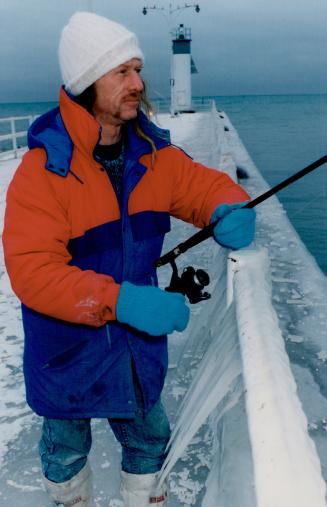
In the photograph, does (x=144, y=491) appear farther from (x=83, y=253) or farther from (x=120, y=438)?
(x=83, y=253)

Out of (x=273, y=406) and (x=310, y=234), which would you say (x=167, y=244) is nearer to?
(x=273, y=406)

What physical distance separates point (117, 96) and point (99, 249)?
58 centimetres

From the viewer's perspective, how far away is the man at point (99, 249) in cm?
169

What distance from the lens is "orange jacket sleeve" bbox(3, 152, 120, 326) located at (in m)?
1.66

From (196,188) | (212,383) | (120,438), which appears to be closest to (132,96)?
(196,188)

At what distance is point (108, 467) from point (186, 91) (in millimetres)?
39578

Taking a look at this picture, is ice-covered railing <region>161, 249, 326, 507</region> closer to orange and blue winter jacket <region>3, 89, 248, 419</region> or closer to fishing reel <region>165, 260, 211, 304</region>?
fishing reel <region>165, 260, 211, 304</region>

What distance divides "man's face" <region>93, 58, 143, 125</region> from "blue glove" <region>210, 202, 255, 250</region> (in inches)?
21.6

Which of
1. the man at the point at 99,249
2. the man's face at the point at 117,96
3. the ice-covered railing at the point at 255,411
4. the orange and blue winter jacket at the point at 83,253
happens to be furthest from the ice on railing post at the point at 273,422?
the man's face at the point at 117,96

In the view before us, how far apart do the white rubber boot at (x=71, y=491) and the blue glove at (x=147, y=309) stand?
915 millimetres

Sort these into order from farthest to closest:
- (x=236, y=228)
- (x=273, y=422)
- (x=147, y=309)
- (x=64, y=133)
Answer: (x=236, y=228)
(x=64, y=133)
(x=147, y=309)
(x=273, y=422)

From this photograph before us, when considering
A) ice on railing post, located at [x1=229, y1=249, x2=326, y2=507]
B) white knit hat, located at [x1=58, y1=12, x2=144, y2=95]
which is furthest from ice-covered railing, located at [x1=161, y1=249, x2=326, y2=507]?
white knit hat, located at [x1=58, y1=12, x2=144, y2=95]

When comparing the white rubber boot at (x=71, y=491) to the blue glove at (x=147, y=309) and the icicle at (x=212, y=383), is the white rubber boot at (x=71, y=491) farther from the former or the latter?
the blue glove at (x=147, y=309)

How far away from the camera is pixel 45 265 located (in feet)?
5.49
